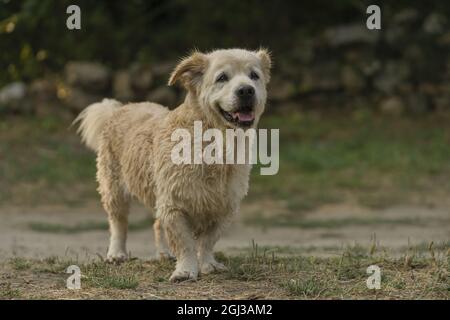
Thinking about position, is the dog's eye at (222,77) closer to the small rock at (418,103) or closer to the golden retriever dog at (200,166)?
the golden retriever dog at (200,166)

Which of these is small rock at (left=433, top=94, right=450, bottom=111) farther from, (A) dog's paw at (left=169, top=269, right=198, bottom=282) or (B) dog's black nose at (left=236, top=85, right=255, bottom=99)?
(A) dog's paw at (left=169, top=269, right=198, bottom=282)

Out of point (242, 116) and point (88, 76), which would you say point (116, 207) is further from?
point (88, 76)

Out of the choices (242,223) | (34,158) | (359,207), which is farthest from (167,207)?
(34,158)

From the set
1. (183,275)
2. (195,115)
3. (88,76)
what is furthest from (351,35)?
(183,275)

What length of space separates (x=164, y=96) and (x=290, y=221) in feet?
19.2

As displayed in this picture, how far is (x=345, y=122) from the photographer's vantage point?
53.1ft

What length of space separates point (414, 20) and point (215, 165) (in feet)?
38.3

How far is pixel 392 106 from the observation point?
16.6 metres

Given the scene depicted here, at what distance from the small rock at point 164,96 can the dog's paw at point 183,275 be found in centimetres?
1023

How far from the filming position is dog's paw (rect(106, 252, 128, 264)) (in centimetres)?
735

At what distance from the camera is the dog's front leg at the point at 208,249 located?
6645mm

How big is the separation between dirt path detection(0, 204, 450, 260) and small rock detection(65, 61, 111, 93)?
4.85 meters

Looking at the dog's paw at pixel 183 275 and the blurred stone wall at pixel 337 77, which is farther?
the blurred stone wall at pixel 337 77
